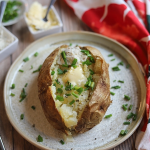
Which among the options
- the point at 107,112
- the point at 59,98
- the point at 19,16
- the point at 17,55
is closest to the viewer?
the point at 59,98

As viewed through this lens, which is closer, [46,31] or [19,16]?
[46,31]

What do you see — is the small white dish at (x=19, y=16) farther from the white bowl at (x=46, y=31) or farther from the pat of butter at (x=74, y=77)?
the pat of butter at (x=74, y=77)

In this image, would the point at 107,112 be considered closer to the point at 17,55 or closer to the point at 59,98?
the point at 59,98

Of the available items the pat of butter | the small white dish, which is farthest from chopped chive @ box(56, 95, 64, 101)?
the small white dish

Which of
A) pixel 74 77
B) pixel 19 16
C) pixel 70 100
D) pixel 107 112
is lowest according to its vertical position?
pixel 107 112

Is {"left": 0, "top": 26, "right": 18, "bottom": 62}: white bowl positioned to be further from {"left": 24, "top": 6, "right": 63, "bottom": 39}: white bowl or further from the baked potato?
the baked potato

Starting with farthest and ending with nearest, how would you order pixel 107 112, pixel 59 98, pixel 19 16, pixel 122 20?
pixel 19 16, pixel 122 20, pixel 107 112, pixel 59 98

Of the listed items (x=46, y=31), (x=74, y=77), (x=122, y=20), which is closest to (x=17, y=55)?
(x=46, y=31)

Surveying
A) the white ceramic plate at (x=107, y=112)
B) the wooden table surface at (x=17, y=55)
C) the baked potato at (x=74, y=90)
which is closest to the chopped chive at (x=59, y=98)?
the baked potato at (x=74, y=90)
